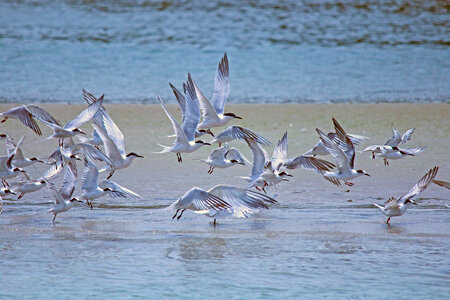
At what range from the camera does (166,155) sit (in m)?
12.8

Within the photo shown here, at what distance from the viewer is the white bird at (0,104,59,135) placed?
10.8 meters

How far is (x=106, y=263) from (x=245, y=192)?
1846 mm

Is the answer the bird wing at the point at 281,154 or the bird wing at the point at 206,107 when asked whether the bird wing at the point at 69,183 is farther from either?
the bird wing at the point at 281,154

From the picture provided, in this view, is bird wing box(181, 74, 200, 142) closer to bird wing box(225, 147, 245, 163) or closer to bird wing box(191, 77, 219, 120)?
bird wing box(191, 77, 219, 120)

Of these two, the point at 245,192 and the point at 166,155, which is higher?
the point at 245,192

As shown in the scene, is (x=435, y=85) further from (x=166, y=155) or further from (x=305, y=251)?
(x=305, y=251)

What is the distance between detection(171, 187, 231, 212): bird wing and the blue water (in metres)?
9.90

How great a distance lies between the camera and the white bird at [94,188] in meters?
9.42

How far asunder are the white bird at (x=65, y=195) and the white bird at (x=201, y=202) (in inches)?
44.7

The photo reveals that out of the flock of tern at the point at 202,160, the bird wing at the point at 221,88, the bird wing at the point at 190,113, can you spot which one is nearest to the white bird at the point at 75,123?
the flock of tern at the point at 202,160

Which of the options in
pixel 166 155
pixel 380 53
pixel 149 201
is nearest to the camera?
pixel 149 201

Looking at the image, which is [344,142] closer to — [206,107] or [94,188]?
[206,107]

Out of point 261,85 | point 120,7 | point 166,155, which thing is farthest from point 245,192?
point 120,7

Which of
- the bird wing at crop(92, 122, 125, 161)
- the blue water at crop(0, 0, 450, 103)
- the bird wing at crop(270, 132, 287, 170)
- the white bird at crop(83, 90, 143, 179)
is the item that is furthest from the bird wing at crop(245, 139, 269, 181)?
the blue water at crop(0, 0, 450, 103)
